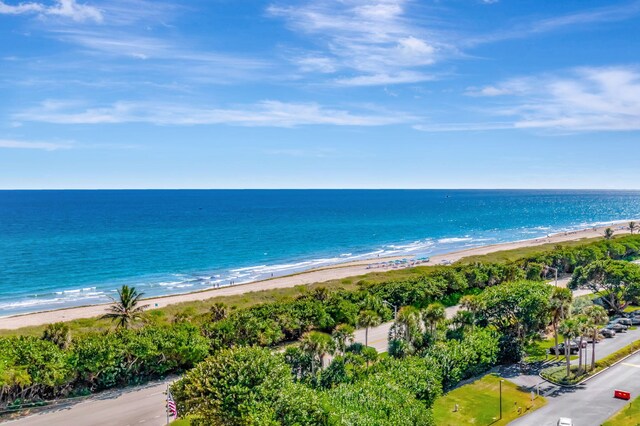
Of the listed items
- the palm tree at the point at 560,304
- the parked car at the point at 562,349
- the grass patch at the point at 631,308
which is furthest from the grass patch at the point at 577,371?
the grass patch at the point at 631,308

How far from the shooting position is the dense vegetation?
109 feet

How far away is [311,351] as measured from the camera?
141 feet

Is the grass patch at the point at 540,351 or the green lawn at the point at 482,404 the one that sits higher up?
the grass patch at the point at 540,351

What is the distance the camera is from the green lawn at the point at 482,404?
4016cm

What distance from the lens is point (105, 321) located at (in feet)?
214

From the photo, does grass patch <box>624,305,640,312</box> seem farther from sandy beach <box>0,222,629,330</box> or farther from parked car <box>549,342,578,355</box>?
sandy beach <box>0,222,629,330</box>

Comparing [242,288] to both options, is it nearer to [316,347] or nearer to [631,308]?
[316,347]

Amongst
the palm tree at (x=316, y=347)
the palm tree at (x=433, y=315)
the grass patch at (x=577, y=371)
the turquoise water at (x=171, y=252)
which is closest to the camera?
the palm tree at (x=316, y=347)

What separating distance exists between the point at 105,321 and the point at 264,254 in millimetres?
71477

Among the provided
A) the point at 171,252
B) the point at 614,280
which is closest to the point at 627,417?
the point at 614,280

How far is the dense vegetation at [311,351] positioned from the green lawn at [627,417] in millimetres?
11955

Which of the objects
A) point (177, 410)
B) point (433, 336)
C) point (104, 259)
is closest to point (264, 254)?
point (104, 259)

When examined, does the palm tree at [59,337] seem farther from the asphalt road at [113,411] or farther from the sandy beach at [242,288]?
the sandy beach at [242,288]

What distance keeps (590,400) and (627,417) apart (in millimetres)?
4158
